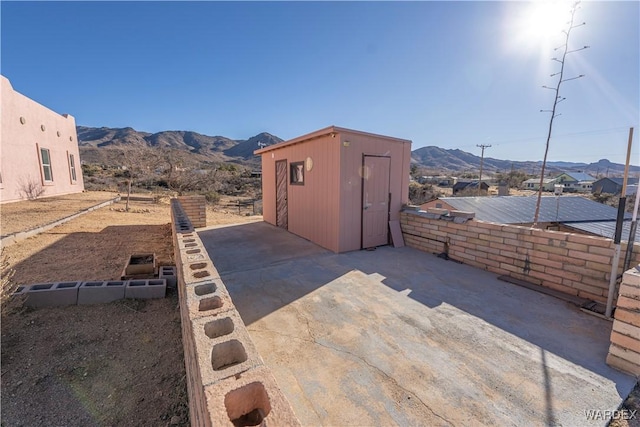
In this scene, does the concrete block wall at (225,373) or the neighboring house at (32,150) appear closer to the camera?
the concrete block wall at (225,373)

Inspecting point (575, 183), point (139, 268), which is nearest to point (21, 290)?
point (139, 268)

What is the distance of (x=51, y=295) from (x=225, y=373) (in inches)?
136

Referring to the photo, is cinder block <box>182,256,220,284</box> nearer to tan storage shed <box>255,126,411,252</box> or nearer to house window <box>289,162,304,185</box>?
tan storage shed <box>255,126,411,252</box>

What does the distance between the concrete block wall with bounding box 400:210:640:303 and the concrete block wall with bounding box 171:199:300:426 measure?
155 inches

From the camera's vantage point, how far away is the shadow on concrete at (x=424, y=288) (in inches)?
94.6

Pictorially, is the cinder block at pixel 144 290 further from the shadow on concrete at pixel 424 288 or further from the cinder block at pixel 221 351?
the cinder block at pixel 221 351

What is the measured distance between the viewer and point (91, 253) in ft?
16.3

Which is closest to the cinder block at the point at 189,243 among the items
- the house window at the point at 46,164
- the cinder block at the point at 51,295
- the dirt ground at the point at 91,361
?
the dirt ground at the point at 91,361

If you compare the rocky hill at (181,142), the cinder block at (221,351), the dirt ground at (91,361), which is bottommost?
the dirt ground at (91,361)

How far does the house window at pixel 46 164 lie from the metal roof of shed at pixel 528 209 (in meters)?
17.9

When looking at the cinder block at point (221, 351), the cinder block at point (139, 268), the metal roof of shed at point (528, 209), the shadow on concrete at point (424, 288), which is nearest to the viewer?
the cinder block at point (221, 351)

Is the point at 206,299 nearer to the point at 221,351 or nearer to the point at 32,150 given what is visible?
the point at 221,351

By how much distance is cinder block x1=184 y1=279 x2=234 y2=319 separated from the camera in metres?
1.54

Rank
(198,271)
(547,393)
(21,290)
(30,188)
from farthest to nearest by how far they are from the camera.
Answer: (30,188)
(21,290)
(198,271)
(547,393)
